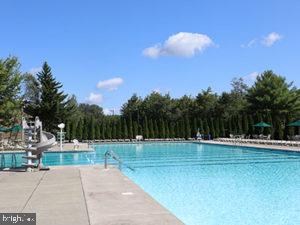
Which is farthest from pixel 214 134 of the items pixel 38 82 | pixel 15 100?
pixel 15 100

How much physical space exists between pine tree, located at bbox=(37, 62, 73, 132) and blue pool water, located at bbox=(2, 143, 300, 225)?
23.5m

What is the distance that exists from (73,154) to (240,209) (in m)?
18.0

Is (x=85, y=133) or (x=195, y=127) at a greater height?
(x=195, y=127)

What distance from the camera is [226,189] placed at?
12.4m

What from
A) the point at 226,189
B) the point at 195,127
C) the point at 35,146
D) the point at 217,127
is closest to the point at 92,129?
the point at 195,127

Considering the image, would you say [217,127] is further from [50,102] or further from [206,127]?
[50,102]

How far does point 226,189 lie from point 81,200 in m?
4.96

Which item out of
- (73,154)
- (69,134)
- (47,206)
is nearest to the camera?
(47,206)

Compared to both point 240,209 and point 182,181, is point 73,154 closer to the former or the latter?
point 182,181

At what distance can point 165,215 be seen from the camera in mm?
7281

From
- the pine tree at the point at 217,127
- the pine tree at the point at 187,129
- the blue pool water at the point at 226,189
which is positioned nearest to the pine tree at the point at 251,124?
the pine tree at the point at 217,127

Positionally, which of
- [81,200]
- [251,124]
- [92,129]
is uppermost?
[251,124]

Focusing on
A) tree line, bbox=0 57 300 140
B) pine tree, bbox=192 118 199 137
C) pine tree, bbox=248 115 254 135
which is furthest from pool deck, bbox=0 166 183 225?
pine tree, bbox=192 118 199 137

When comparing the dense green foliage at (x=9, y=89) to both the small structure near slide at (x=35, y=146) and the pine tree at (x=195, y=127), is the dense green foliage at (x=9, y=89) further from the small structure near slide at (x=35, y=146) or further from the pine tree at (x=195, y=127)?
the pine tree at (x=195, y=127)
